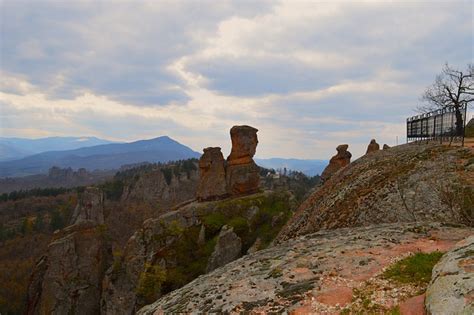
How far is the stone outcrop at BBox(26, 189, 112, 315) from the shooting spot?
57.8 m

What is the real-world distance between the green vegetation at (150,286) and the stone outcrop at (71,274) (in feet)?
67.2

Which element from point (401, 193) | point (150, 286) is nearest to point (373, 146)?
point (150, 286)

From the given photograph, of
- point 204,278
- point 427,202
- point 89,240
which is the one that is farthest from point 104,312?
point 427,202

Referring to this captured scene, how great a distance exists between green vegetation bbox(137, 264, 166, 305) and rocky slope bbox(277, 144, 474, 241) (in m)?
25.4

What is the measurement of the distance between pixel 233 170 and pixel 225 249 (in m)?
17.3

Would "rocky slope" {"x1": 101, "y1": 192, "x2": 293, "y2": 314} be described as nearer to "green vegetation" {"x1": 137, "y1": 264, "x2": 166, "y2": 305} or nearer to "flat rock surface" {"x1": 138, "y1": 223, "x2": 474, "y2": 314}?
"green vegetation" {"x1": 137, "y1": 264, "x2": 166, "y2": 305}

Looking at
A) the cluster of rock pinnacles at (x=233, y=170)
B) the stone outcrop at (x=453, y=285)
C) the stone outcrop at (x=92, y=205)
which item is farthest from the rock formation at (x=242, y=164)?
the stone outcrop at (x=92, y=205)

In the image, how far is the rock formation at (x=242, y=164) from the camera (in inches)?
2325

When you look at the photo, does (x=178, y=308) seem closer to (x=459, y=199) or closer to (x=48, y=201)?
(x=459, y=199)

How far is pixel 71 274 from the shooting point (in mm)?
59625

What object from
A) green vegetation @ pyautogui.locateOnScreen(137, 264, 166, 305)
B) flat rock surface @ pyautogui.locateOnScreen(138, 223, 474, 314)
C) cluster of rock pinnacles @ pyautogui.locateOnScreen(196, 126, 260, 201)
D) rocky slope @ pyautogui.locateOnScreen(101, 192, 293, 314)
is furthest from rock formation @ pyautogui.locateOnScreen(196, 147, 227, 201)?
flat rock surface @ pyautogui.locateOnScreen(138, 223, 474, 314)

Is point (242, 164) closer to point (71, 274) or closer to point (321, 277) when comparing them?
point (71, 274)

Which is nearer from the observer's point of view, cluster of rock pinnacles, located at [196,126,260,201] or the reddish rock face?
cluster of rock pinnacles, located at [196,126,260,201]

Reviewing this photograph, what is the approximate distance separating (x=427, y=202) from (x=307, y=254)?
22.4 ft
